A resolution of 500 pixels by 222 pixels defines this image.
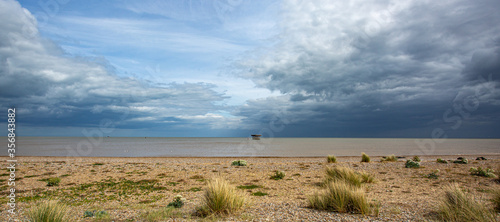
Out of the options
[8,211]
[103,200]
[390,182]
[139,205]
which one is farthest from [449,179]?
[8,211]

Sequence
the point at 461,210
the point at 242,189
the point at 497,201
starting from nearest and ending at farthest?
the point at 461,210
the point at 497,201
the point at 242,189

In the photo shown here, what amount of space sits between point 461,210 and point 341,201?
113 inches

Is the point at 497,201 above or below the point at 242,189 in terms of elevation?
above

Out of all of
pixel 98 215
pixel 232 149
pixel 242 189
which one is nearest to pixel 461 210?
pixel 242 189

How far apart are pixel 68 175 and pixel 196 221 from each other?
12.5 meters

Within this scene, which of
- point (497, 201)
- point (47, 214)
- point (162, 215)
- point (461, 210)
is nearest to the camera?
point (47, 214)

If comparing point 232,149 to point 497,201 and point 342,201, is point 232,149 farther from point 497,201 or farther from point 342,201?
point 497,201

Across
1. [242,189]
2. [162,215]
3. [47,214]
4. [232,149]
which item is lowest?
[232,149]

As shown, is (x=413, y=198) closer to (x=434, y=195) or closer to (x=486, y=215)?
(x=434, y=195)

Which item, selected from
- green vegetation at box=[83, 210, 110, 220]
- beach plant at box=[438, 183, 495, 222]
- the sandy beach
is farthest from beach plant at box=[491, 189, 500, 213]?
green vegetation at box=[83, 210, 110, 220]

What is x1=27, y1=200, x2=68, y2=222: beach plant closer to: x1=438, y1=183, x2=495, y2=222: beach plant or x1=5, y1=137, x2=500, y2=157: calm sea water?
x1=438, y1=183, x2=495, y2=222: beach plant

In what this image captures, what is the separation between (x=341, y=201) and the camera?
775 centimetres

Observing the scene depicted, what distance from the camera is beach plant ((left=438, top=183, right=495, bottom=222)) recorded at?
6270 mm

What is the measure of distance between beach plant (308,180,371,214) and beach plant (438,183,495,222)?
1880mm
